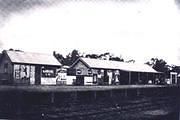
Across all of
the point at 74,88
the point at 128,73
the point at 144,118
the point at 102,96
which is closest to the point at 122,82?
the point at 128,73

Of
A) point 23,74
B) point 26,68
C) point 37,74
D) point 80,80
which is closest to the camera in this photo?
point 23,74

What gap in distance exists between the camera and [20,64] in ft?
83.1

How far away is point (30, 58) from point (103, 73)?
10.3m

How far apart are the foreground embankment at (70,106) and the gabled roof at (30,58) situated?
4.93 metres

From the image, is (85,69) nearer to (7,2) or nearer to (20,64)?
(20,64)

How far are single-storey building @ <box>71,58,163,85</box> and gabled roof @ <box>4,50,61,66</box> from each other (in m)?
4.33

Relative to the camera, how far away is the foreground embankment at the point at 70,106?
1411cm

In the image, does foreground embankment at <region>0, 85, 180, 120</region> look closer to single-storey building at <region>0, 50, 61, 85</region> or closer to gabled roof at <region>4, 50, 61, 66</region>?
single-storey building at <region>0, 50, 61, 85</region>

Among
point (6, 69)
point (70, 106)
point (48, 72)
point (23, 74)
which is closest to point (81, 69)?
point (48, 72)

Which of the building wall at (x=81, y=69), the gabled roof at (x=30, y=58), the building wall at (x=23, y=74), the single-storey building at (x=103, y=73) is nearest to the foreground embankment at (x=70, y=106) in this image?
the building wall at (x=23, y=74)

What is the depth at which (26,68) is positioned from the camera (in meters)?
25.9

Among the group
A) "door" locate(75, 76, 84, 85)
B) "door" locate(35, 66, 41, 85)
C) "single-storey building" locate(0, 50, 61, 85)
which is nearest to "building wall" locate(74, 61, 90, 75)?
"door" locate(75, 76, 84, 85)

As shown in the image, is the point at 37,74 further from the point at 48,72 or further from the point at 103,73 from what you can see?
the point at 103,73

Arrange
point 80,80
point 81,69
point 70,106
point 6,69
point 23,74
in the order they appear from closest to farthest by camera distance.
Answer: point 70,106, point 23,74, point 6,69, point 80,80, point 81,69
